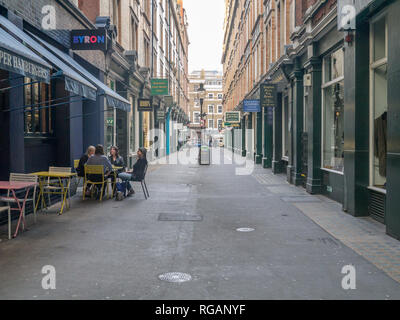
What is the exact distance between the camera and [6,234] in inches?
287

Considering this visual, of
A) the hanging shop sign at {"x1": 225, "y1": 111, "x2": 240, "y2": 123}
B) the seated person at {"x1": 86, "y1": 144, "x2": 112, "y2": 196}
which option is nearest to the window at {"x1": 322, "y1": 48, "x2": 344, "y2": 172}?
the seated person at {"x1": 86, "y1": 144, "x2": 112, "y2": 196}

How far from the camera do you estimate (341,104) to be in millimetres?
11539

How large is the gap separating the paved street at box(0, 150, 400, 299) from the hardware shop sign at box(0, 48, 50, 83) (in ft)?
8.53

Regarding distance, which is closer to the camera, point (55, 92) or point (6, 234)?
point (6, 234)

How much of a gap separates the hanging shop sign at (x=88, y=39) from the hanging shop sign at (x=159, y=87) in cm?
1331

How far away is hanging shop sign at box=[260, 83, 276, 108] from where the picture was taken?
63.3 feet

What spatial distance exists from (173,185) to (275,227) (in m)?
7.60

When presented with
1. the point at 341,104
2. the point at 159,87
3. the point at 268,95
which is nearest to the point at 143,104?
the point at 159,87

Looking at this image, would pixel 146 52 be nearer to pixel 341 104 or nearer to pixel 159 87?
pixel 159 87

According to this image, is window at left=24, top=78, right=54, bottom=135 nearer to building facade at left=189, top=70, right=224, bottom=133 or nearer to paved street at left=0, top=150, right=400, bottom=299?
paved street at left=0, top=150, right=400, bottom=299

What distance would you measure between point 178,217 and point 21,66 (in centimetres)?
436

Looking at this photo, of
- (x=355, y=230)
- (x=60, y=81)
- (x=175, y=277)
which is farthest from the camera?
(x=60, y=81)
